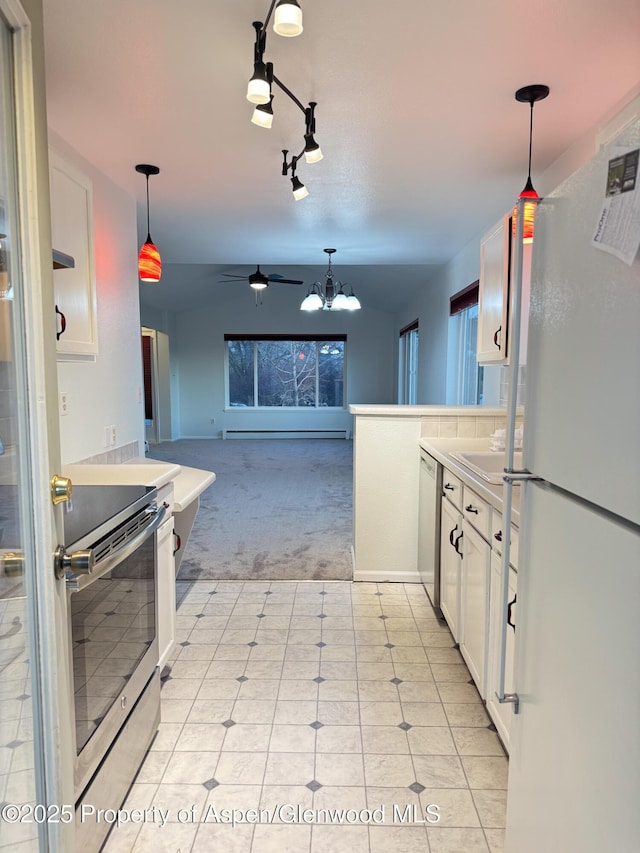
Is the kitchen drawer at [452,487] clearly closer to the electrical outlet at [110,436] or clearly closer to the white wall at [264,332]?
the electrical outlet at [110,436]

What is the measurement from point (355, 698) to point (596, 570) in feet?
5.30

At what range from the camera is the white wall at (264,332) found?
10.4 meters

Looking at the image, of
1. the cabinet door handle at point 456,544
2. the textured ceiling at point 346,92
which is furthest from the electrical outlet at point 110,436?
the cabinet door handle at point 456,544

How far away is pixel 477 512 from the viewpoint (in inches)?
81.0

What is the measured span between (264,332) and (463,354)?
230 inches

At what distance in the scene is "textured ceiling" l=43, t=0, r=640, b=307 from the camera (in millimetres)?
1628

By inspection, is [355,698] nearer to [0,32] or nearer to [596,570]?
[596,570]

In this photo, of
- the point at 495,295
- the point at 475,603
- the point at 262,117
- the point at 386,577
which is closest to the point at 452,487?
the point at 475,603

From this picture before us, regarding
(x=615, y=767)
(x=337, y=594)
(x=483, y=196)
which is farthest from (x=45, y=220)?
(x=483, y=196)

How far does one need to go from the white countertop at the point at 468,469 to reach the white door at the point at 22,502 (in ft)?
3.82

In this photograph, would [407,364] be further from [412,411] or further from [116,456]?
[116,456]

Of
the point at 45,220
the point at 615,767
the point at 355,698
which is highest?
the point at 45,220

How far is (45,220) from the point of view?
100cm

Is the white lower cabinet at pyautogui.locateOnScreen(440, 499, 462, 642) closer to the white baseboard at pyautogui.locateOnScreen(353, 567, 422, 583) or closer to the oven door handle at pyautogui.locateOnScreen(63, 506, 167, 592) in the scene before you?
the white baseboard at pyautogui.locateOnScreen(353, 567, 422, 583)
